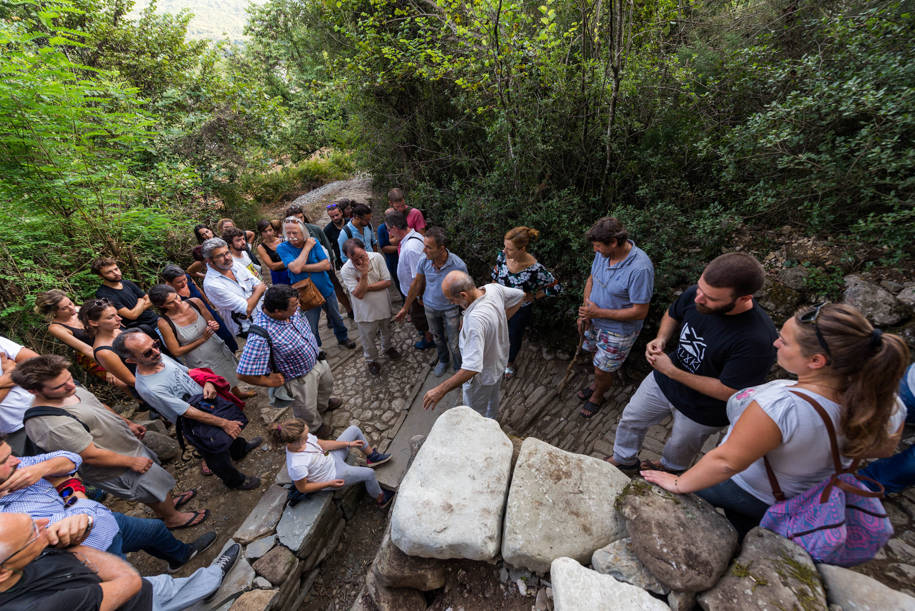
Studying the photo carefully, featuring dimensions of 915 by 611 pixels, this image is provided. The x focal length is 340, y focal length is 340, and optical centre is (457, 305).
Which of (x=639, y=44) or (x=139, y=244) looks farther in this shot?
(x=139, y=244)

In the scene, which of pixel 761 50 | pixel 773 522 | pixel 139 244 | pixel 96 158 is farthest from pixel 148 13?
pixel 773 522

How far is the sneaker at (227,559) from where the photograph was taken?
2920 mm

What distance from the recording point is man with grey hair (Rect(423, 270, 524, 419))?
288 cm

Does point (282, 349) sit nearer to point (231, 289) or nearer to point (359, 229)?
point (231, 289)

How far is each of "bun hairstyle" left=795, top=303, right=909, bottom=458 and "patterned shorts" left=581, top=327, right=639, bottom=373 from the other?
1.97 m

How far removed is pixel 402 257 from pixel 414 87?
525 cm

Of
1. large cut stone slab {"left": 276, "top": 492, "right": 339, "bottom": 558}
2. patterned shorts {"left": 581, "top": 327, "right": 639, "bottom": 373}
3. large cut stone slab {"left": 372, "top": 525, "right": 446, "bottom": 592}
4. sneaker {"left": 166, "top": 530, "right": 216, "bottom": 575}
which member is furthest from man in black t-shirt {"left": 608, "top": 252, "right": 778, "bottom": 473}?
sneaker {"left": 166, "top": 530, "right": 216, "bottom": 575}

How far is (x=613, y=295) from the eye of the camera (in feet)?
11.1

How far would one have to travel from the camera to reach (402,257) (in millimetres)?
4715

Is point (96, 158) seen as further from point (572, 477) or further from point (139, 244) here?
point (572, 477)

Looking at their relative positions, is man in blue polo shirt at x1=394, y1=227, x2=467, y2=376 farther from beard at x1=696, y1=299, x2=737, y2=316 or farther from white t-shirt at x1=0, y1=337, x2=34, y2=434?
white t-shirt at x1=0, y1=337, x2=34, y2=434

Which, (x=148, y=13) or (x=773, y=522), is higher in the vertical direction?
(x=148, y=13)

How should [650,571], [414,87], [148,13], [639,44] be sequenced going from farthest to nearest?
[148,13], [414,87], [639,44], [650,571]

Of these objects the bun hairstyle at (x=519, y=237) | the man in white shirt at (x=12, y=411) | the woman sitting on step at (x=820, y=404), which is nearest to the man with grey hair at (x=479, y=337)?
the bun hairstyle at (x=519, y=237)
